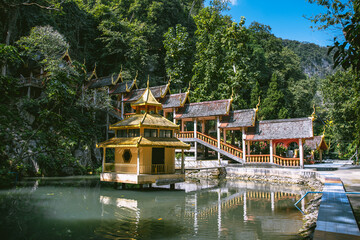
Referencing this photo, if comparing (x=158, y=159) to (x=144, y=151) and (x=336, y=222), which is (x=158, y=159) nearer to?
(x=144, y=151)

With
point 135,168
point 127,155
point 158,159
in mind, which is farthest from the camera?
point 158,159

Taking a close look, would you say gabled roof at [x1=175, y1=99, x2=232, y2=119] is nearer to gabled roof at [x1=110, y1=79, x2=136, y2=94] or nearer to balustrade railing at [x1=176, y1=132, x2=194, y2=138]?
balustrade railing at [x1=176, y1=132, x2=194, y2=138]

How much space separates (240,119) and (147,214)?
14.5 m

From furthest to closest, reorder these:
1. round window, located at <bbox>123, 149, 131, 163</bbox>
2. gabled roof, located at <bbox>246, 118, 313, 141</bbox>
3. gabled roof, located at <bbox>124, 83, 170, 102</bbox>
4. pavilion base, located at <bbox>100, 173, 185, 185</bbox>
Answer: gabled roof, located at <bbox>124, 83, 170, 102</bbox>, gabled roof, located at <bbox>246, 118, 313, 141</bbox>, round window, located at <bbox>123, 149, 131, 163</bbox>, pavilion base, located at <bbox>100, 173, 185, 185</bbox>

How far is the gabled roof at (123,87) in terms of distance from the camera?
27150mm

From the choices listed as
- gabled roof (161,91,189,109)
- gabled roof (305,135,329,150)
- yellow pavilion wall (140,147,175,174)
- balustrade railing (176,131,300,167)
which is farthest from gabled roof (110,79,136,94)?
gabled roof (305,135,329,150)

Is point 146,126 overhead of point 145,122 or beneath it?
beneath

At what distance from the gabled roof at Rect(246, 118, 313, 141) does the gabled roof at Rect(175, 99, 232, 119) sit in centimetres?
280

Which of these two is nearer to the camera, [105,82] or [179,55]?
[105,82]

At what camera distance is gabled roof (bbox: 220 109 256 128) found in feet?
70.4

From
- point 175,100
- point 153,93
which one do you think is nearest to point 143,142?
point 175,100

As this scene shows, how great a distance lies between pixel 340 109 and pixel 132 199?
1943 centimetres

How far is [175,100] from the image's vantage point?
25922 mm

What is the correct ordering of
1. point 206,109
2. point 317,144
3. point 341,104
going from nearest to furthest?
point 341,104 → point 206,109 → point 317,144
